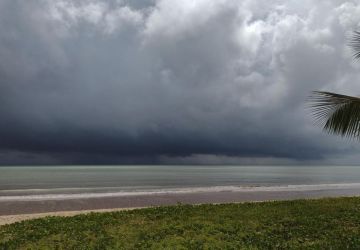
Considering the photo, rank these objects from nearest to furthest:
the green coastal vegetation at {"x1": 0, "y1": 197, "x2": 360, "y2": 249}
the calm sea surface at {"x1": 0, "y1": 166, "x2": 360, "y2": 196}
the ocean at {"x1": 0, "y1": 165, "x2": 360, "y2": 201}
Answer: the green coastal vegetation at {"x1": 0, "y1": 197, "x2": 360, "y2": 249}, the ocean at {"x1": 0, "y1": 165, "x2": 360, "y2": 201}, the calm sea surface at {"x1": 0, "y1": 166, "x2": 360, "y2": 196}

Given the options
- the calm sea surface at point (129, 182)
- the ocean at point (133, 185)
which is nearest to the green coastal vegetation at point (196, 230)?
the ocean at point (133, 185)

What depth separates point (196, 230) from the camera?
1348 centimetres

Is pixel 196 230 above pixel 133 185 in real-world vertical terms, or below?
above

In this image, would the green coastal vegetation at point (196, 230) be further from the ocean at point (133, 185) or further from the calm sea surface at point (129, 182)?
the calm sea surface at point (129, 182)

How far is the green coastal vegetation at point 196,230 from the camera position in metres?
11.7

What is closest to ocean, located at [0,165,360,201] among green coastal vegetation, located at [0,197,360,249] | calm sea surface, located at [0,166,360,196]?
calm sea surface, located at [0,166,360,196]

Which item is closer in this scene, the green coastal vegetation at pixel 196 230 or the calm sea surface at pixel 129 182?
the green coastal vegetation at pixel 196 230

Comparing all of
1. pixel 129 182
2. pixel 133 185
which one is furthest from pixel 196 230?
pixel 129 182

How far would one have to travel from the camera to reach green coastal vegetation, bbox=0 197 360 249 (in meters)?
11.7

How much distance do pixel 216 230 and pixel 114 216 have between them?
531 centimetres

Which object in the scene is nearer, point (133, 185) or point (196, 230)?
point (196, 230)

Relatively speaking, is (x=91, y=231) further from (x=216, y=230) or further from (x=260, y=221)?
(x=260, y=221)

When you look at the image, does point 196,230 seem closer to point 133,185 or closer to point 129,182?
point 133,185

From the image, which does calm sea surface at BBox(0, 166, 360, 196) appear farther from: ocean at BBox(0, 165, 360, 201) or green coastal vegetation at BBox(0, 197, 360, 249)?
green coastal vegetation at BBox(0, 197, 360, 249)
